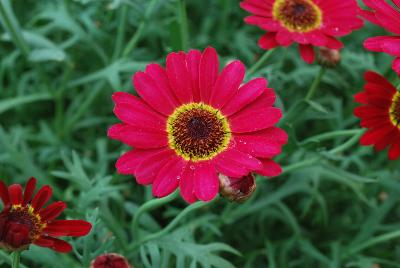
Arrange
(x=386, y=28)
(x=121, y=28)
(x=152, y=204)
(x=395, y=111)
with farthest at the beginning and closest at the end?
(x=121, y=28) < (x=395, y=111) < (x=152, y=204) < (x=386, y=28)

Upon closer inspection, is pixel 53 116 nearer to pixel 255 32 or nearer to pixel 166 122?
pixel 255 32

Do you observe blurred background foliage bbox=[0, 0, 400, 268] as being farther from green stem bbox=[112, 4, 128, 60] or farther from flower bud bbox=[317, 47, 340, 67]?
flower bud bbox=[317, 47, 340, 67]

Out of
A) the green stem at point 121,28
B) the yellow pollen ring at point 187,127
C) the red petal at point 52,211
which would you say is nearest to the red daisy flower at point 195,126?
the yellow pollen ring at point 187,127

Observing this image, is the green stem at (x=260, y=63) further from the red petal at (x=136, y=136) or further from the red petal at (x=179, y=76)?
the red petal at (x=136, y=136)

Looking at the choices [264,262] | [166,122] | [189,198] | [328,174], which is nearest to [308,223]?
[264,262]

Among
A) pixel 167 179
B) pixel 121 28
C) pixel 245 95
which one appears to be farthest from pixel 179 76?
pixel 121 28

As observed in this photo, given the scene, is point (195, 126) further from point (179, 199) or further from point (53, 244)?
point (179, 199)

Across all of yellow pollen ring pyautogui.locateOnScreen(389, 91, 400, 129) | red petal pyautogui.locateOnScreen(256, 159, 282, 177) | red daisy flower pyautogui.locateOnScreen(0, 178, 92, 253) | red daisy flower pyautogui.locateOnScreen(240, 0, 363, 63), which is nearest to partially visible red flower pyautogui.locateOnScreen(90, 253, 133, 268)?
red daisy flower pyautogui.locateOnScreen(0, 178, 92, 253)

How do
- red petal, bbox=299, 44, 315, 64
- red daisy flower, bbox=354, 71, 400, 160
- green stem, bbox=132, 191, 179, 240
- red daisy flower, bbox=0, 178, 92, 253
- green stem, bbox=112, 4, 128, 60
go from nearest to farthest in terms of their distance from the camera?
red daisy flower, bbox=0, 178, 92, 253 → green stem, bbox=132, 191, 179, 240 → red daisy flower, bbox=354, 71, 400, 160 → red petal, bbox=299, 44, 315, 64 → green stem, bbox=112, 4, 128, 60
